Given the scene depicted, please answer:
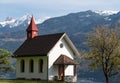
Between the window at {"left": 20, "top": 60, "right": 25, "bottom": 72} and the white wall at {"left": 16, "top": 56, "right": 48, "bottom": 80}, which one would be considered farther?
the window at {"left": 20, "top": 60, "right": 25, "bottom": 72}

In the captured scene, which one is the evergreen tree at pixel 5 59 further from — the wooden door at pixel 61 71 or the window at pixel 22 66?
the window at pixel 22 66

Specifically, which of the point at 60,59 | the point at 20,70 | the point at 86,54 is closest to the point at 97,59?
the point at 86,54

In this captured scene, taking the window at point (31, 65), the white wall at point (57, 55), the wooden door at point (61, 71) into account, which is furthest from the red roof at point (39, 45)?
the wooden door at point (61, 71)

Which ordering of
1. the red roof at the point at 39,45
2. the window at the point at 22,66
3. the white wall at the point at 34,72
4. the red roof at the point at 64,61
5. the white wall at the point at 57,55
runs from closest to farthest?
1. the red roof at the point at 64,61
2. the white wall at the point at 57,55
3. the red roof at the point at 39,45
4. the white wall at the point at 34,72
5. the window at the point at 22,66

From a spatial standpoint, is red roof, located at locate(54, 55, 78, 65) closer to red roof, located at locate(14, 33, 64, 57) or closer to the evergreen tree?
red roof, located at locate(14, 33, 64, 57)

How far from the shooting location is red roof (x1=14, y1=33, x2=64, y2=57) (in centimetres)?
7136

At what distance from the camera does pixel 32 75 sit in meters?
75.1

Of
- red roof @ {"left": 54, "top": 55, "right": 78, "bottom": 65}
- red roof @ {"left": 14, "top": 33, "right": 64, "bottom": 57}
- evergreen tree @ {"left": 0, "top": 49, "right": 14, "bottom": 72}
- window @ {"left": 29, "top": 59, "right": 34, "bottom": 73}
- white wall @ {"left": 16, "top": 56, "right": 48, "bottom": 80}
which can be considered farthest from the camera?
window @ {"left": 29, "top": 59, "right": 34, "bottom": 73}

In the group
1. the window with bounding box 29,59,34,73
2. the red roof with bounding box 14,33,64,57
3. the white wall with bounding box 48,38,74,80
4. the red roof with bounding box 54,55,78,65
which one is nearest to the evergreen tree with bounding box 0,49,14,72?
the red roof with bounding box 14,33,64,57

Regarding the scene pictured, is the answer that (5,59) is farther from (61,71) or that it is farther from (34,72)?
(61,71)

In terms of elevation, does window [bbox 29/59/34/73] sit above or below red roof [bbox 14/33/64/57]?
below

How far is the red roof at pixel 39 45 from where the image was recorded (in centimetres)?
7136

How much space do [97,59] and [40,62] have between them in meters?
15.0

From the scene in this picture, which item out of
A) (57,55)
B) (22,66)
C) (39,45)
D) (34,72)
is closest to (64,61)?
(57,55)
